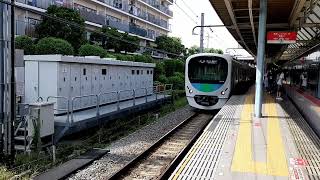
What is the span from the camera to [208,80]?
19109 mm

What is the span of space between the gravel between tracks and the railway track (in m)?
0.33

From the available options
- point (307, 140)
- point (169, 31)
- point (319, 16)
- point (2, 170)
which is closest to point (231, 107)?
point (319, 16)

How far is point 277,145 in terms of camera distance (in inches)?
331

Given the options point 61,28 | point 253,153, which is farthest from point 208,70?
point 61,28

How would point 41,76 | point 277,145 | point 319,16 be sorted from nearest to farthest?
point 277,145, point 319,16, point 41,76

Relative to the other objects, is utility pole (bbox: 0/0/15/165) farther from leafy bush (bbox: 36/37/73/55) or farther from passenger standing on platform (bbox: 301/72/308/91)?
leafy bush (bbox: 36/37/73/55)

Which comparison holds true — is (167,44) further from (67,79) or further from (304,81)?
(67,79)

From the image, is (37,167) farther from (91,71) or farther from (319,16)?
(319,16)

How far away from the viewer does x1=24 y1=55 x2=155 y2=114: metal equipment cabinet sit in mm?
14516

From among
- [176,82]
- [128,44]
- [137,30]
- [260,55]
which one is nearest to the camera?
[260,55]

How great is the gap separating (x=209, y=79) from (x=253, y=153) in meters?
11.7

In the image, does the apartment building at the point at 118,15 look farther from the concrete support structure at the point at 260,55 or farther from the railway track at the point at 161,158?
the concrete support structure at the point at 260,55

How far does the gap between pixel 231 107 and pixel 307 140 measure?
6.17 m

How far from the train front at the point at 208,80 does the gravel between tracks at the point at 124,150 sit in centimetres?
194
